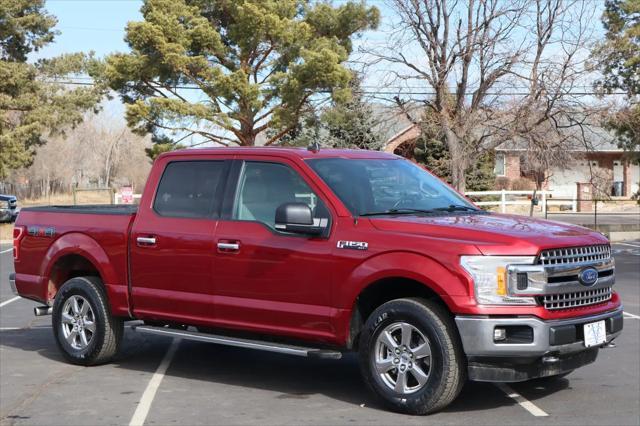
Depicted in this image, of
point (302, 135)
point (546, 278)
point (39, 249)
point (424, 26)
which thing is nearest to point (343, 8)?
point (302, 135)

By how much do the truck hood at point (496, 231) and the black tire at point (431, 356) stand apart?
1.79ft

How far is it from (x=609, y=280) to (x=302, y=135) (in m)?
37.2

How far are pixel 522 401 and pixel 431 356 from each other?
1.12m

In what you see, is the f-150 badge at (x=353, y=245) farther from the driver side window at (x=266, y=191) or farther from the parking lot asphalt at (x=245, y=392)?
the parking lot asphalt at (x=245, y=392)

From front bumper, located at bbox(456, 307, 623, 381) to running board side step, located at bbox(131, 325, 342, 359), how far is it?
1.08 m

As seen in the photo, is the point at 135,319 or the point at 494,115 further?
the point at 494,115

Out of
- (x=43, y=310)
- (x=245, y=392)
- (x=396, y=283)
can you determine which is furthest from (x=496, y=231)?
(x=43, y=310)

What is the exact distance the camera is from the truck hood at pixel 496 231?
19.9ft

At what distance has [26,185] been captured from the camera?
7631 centimetres

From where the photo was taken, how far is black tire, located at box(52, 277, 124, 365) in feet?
27.1

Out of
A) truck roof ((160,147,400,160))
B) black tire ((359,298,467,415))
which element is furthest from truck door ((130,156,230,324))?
black tire ((359,298,467,415))

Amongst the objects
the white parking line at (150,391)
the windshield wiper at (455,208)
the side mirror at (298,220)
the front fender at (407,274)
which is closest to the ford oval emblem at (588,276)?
the front fender at (407,274)

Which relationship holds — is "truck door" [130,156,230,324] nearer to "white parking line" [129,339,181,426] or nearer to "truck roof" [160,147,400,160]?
"truck roof" [160,147,400,160]

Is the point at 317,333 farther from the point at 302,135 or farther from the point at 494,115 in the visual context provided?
the point at 302,135
